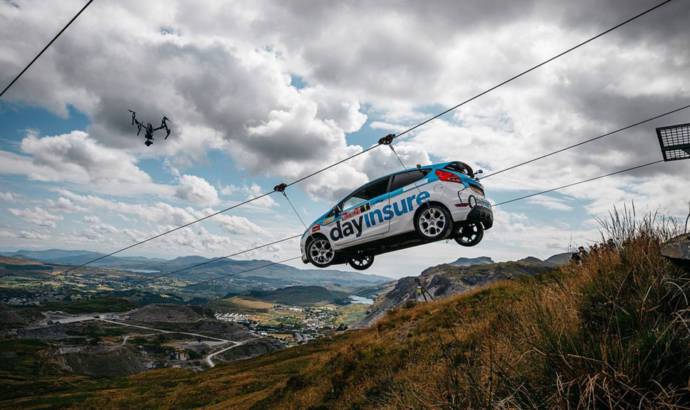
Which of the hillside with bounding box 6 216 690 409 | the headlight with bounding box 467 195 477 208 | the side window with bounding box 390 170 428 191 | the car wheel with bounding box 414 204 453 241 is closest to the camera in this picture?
the hillside with bounding box 6 216 690 409

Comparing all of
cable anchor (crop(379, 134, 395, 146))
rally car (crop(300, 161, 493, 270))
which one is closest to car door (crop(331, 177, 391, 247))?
rally car (crop(300, 161, 493, 270))

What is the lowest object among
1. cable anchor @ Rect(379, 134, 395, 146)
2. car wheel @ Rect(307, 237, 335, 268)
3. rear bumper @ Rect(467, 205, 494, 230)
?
car wheel @ Rect(307, 237, 335, 268)

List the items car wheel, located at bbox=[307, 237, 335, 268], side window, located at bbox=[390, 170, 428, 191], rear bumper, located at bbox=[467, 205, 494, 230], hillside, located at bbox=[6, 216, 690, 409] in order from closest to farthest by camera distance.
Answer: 1. hillside, located at bbox=[6, 216, 690, 409]
2. rear bumper, located at bbox=[467, 205, 494, 230]
3. side window, located at bbox=[390, 170, 428, 191]
4. car wheel, located at bbox=[307, 237, 335, 268]

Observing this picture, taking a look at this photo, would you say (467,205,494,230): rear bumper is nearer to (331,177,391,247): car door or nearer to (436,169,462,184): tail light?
(436,169,462,184): tail light

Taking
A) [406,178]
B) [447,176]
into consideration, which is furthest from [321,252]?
[447,176]

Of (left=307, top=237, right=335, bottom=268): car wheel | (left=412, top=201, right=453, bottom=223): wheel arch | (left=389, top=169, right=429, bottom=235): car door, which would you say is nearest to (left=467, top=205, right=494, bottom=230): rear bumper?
(left=412, top=201, right=453, bottom=223): wheel arch

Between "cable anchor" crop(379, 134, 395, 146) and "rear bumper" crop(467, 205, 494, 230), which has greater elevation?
"cable anchor" crop(379, 134, 395, 146)

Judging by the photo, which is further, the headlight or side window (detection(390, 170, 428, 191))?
side window (detection(390, 170, 428, 191))

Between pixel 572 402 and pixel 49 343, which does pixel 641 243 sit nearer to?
pixel 572 402
